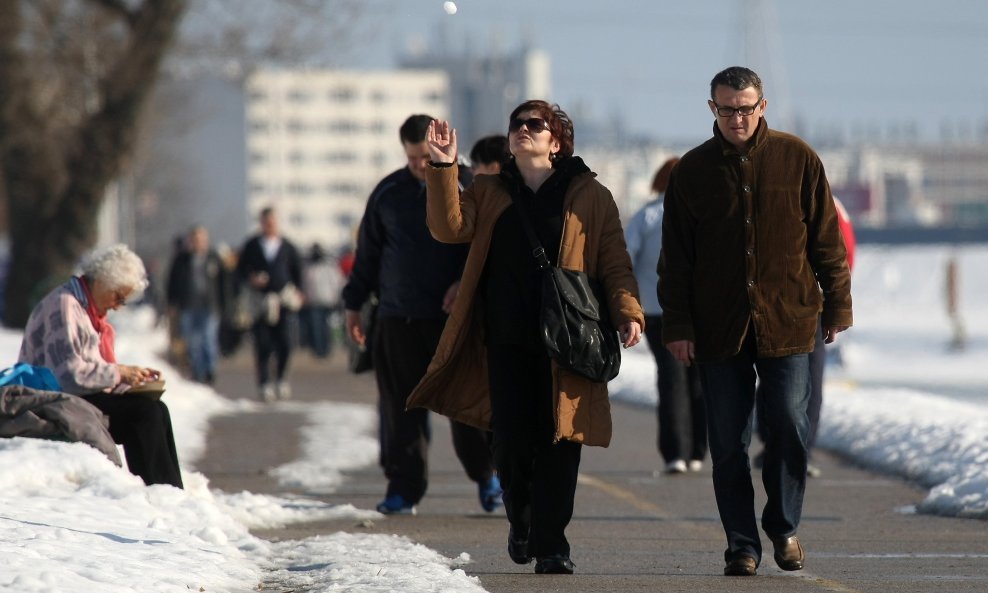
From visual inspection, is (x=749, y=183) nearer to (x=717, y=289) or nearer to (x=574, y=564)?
(x=717, y=289)

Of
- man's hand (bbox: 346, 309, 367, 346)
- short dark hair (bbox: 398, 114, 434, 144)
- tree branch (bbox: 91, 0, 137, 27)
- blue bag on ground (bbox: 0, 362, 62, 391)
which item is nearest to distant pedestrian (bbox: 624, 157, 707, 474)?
short dark hair (bbox: 398, 114, 434, 144)

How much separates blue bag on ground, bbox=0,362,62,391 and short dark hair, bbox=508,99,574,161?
2.63 m

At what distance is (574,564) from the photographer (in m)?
7.66

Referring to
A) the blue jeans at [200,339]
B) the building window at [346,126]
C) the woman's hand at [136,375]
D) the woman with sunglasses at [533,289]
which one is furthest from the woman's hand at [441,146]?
the building window at [346,126]

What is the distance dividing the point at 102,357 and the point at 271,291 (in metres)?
11.0

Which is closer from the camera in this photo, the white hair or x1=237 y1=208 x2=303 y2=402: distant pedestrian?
the white hair

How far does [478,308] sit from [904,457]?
217 inches

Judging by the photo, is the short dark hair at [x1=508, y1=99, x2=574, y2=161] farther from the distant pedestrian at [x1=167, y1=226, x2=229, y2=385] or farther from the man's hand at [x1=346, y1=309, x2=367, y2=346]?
the distant pedestrian at [x1=167, y1=226, x2=229, y2=385]

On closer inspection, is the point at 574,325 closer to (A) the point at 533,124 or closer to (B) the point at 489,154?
(A) the point at 533,124

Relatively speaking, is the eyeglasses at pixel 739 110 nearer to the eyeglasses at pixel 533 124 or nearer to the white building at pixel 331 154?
the eyeglasses at pixel 533 124

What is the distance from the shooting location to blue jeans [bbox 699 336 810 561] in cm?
730

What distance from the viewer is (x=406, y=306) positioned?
31.3 ft

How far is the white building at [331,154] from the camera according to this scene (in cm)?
18862

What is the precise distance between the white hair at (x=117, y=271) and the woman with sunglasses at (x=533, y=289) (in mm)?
1956
